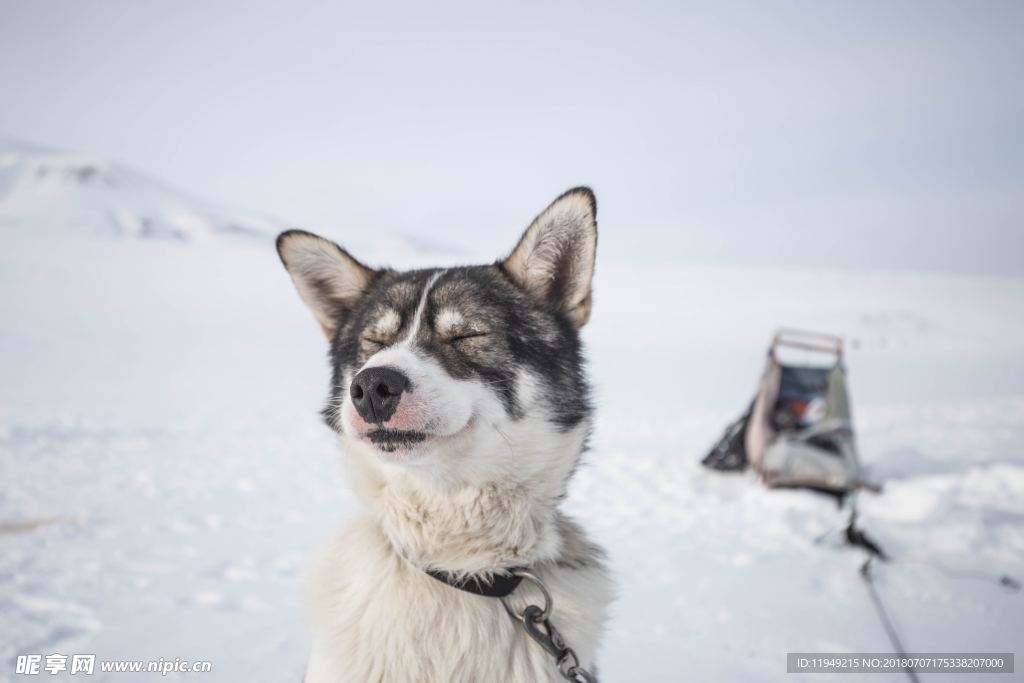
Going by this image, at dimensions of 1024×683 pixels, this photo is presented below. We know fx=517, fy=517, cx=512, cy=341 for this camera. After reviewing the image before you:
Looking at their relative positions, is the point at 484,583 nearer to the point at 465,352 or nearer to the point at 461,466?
the point at 461,466

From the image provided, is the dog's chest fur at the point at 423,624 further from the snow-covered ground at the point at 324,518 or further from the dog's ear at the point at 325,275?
the dog's ear at the point at 325,275

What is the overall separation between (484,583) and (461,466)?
404mm

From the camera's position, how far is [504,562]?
71.2 inches

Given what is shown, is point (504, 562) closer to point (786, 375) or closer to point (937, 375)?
point (786, 375)

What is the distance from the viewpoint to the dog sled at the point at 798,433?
518 centimetres

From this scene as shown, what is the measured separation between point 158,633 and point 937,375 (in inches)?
904


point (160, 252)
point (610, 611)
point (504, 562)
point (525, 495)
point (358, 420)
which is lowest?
point (610, 611)

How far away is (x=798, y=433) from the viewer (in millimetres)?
5609

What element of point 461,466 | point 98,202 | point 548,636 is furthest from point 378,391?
point 98,202

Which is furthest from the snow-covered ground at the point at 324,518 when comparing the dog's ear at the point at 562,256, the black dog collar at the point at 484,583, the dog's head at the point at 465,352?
the dog's ear at the point at 562,256

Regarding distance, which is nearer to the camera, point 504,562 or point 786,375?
point 504,562

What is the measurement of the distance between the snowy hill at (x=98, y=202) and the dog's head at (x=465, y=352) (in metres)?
37.1

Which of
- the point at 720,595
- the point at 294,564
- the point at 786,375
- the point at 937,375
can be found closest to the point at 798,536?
the point at 720,595

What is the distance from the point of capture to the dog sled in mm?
5184
